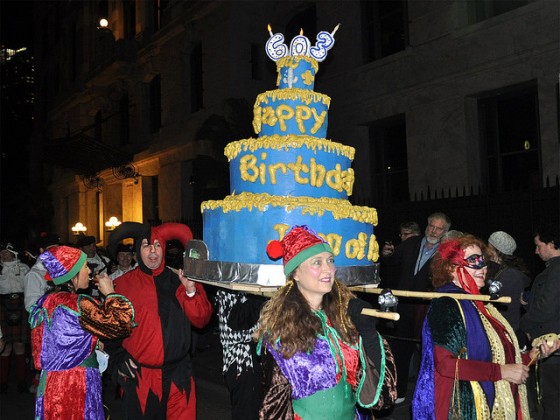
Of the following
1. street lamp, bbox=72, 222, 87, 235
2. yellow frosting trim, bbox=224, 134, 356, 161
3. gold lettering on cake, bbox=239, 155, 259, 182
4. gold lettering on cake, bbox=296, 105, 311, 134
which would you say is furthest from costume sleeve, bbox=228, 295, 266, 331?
street lamp, bbox=72, 222, 87, 235

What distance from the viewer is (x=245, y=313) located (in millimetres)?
5266

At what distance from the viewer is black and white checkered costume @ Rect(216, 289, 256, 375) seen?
210 inches

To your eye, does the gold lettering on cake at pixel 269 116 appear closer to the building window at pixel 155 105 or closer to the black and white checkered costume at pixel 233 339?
the black and white checkered costume at pixel 233 339

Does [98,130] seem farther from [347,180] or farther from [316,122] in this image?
[347,180]

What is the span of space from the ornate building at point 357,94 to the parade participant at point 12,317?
21.1 ft

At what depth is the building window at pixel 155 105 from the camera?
22.6 m

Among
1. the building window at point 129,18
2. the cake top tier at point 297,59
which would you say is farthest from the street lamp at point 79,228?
the cake top tier at point 297,59

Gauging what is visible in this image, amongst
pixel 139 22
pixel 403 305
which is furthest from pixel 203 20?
pixel 403 305

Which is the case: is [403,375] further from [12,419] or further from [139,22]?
[139,22]

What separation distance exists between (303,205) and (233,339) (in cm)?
168

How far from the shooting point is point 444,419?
11.9 feet

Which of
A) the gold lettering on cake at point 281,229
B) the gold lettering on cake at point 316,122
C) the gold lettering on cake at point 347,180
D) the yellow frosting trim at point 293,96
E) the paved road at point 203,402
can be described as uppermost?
the yellow frosting trim at point 293,96

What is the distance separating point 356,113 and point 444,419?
11.4 m

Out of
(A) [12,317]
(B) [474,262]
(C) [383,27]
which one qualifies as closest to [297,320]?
(B) [474,262]
